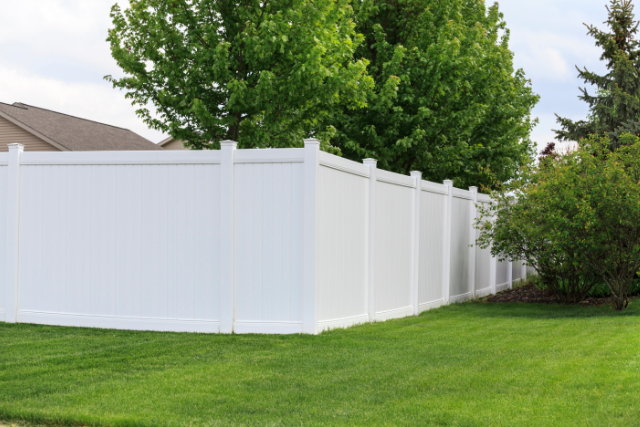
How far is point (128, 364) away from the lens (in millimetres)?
6418

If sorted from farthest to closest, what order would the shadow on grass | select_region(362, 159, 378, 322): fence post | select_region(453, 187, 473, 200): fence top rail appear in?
1. select_region(453, 187, 473, 200): fence top rail
2. the shadow on grass
3. select_region(362, 159, 378, 322): fence post

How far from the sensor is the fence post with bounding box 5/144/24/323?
915cm

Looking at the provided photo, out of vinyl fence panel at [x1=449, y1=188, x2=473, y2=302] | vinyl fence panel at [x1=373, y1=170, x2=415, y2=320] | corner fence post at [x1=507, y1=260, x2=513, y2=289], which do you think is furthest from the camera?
corner fence post at [x1=507, y1=260, x2=513, y2=289]

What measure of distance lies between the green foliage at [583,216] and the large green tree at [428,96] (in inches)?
195

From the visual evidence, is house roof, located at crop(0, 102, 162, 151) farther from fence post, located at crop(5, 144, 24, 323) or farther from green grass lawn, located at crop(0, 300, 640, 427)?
green grass lawn, located at crop(0, 300, 640, 427)

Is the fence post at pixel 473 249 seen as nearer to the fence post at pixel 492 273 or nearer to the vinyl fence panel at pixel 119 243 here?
the fence post at pixel 492 273

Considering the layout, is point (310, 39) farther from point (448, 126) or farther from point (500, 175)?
point (500, 175)

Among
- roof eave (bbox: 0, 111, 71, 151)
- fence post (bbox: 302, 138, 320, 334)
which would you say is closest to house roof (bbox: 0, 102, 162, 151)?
roof eave (bbox: 0, 111, 71, 151)

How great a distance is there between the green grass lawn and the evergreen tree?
801 inches

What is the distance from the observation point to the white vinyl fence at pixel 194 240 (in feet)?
26.7

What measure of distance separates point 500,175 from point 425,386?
1670cm

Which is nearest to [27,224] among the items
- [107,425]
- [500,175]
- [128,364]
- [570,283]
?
[128,364]

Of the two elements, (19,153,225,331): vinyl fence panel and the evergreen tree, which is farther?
the evergreen tree

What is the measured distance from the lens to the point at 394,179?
409 inches
